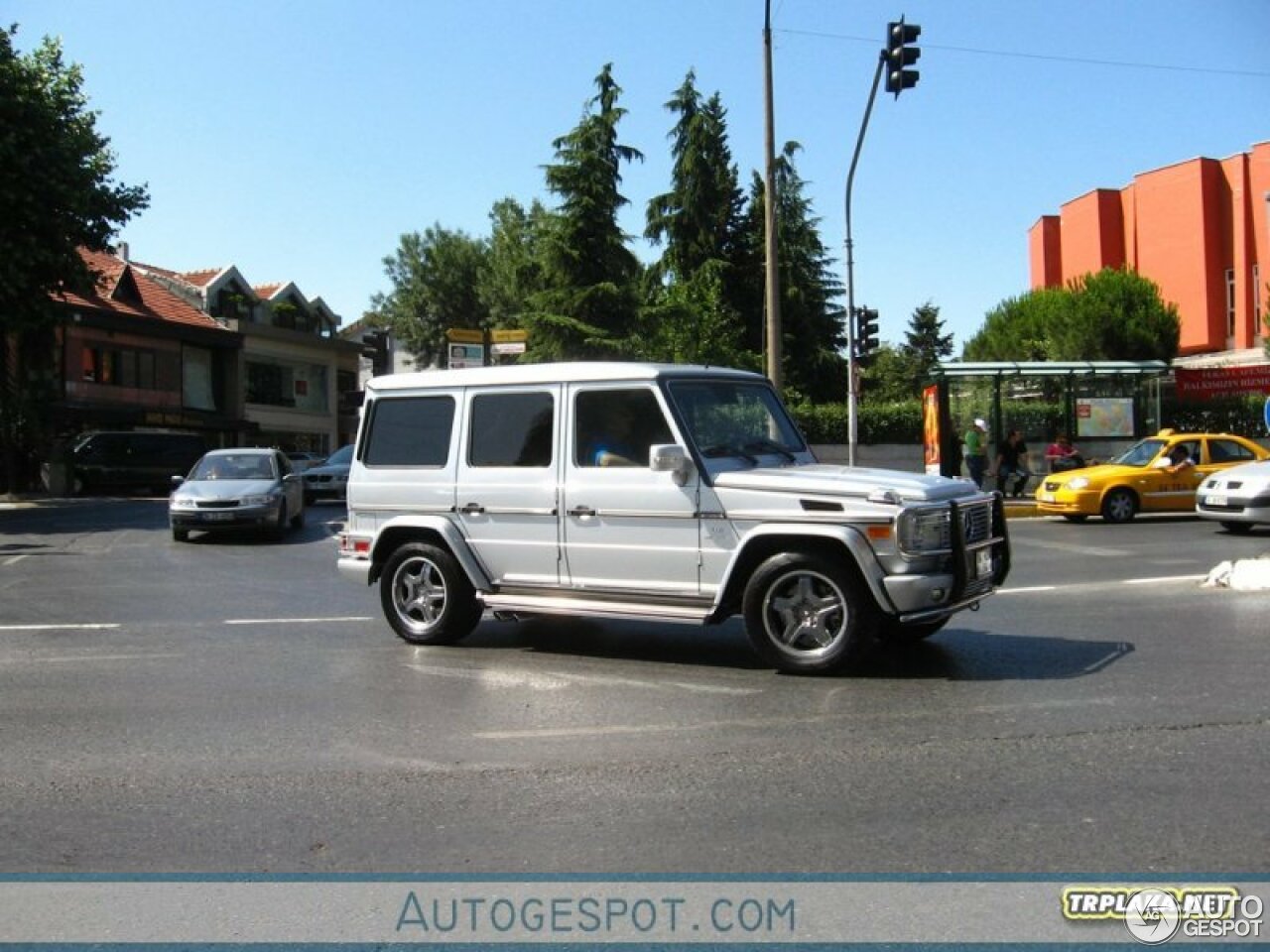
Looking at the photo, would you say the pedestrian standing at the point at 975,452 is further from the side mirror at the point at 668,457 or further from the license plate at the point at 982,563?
the side mirror at the point at 668,457

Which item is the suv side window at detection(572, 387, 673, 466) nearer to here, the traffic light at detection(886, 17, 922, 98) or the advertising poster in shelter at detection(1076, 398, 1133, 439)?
the traffic light at detection(886, 17, 922, 98)

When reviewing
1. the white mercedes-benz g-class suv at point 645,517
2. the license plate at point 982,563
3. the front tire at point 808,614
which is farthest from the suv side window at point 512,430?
the license plate at point 982,563

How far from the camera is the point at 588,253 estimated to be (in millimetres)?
36969

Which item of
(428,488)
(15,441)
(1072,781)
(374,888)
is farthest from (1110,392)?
(15,441)

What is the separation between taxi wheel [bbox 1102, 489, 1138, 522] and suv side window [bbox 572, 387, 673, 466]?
14360mm

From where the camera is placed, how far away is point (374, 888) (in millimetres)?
4000

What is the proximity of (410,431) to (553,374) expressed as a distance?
4.27 ft

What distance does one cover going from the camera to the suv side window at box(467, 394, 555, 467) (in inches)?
327

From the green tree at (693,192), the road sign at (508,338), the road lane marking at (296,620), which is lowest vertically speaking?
the road lane marking at (296,620)

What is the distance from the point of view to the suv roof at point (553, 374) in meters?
7.99

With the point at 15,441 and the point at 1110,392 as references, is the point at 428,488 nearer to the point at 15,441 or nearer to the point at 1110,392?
the point at 1110,392

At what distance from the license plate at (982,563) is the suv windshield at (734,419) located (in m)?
1.47

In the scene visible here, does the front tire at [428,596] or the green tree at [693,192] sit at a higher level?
the green tree at [693,192]

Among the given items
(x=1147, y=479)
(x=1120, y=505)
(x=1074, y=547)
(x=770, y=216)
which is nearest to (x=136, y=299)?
(x=770, y=216)
